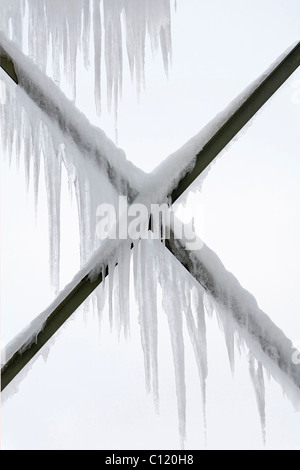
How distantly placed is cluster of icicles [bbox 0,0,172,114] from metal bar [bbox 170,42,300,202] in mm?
134

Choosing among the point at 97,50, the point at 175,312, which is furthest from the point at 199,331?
the point at 97,50

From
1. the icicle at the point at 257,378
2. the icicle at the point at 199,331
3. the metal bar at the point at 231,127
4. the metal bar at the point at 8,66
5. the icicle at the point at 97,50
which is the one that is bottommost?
the icicle at the point at 257,378

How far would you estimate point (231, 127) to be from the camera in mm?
538

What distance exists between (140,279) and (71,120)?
7.3 inches

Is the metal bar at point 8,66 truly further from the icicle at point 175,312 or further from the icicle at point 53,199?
the icicle at point 175,312

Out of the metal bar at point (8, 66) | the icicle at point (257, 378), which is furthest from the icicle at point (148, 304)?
the metal bar at point (8, 66)

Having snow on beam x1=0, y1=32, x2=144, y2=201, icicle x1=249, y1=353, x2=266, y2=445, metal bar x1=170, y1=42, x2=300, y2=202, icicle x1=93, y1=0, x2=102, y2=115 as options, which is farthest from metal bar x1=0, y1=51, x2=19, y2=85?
icicle x1=249, y1=353, x2=266, y2=445

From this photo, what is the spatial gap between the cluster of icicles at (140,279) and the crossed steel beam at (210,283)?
13 millimetres

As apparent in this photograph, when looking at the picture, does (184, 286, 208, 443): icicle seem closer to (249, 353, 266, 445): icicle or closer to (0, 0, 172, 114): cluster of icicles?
(249, 353, 266, 445): icicle

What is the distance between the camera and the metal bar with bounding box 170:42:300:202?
538mm

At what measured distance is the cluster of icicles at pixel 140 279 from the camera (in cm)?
56

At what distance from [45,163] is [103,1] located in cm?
20

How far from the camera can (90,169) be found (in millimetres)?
558
